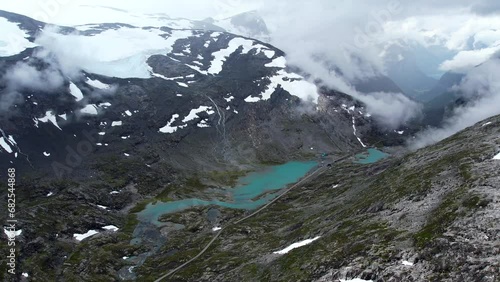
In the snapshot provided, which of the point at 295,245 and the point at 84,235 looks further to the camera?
the point at 84,235

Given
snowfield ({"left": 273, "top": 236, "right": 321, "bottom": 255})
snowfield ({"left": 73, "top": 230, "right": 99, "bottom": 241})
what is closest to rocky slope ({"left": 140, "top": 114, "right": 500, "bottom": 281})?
snowfield ({"left": 273, "top": 236, "right": 321, "bottom": 255})

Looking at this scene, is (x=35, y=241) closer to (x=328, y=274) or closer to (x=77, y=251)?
(x=77, y=251)

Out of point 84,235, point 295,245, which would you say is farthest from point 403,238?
point 84,235

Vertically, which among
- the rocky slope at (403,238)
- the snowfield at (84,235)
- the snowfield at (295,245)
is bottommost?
the snowfield at (84,235)

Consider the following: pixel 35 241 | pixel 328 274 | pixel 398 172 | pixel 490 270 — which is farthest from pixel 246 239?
pixel 490 270

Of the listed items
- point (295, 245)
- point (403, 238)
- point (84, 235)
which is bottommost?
point (84, 235)

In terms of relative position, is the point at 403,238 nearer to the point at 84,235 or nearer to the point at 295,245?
the point at 295,245

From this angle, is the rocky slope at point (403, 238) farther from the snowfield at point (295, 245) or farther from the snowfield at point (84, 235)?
the snowfield at point (84, 235)

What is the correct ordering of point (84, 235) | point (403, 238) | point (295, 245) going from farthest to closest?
point (84, 235), point (295, 245), point (403, 238)

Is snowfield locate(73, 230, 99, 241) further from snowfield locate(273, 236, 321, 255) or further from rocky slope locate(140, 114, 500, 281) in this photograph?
snowfield locate(273, 236, 321, 255)

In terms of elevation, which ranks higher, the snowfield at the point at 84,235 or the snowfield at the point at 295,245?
the snowfield at the point at 295,245

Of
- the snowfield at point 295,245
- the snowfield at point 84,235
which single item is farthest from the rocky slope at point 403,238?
the snowfield at point 84,235
